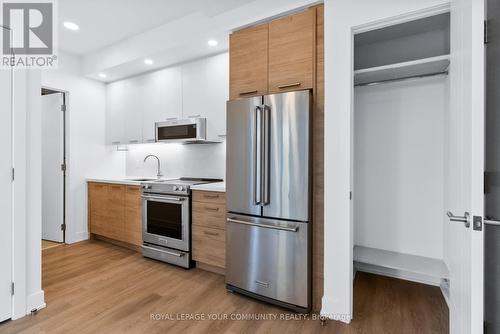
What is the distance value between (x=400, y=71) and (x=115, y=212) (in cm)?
375

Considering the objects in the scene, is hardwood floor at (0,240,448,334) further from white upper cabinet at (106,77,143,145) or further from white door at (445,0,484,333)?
white upper cabinet at (106,77,143,145)

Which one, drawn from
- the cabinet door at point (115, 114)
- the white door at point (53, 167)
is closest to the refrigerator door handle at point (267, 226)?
the cabinet door at point (115, 114)

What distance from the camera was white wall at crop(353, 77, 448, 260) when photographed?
8.39ft

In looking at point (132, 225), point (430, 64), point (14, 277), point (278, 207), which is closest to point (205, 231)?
point (278, 207)

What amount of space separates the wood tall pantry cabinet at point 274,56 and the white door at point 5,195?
1.73 meters

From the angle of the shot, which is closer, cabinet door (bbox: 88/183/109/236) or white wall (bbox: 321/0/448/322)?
white wall (bbox: 321/0/448/322)

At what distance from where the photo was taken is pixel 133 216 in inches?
A: 136

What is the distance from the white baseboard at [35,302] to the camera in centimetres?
206

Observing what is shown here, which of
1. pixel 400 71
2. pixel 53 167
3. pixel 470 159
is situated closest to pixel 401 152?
pixel 400 71

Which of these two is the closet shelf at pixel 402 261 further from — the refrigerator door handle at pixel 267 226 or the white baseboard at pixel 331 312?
the refrigerator door handle at pixel 267 226

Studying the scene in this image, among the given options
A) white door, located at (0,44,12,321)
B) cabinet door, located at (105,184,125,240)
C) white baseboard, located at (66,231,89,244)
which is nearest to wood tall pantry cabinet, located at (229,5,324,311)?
white door, located at (0,44,12,321)

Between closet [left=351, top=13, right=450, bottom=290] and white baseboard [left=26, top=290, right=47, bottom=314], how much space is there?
→ 2.75m

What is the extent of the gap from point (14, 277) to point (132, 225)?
1.50m

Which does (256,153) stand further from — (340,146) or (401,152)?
(401,152)
